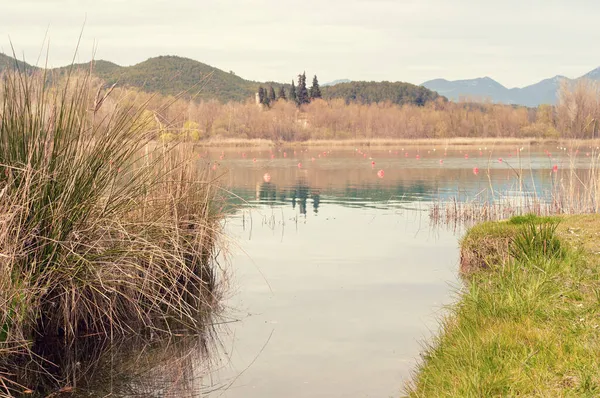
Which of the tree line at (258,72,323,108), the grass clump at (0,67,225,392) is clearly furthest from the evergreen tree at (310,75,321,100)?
the grass clump at (0,67,225,392)

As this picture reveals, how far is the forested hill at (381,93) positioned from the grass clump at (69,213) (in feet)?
404

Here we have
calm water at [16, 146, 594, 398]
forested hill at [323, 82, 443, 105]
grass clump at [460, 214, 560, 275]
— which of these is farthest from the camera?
forested hill at [323, 82, 443, 105]

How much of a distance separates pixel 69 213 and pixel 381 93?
130735 millimetres

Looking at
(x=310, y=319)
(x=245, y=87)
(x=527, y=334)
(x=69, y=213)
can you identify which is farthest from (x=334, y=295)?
(x=245, y=87)

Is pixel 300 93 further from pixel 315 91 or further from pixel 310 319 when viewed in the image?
pixel 310 319

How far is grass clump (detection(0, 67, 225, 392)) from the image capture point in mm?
5141

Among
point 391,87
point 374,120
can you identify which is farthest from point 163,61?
point 374,120

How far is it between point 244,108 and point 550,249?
3079 inches

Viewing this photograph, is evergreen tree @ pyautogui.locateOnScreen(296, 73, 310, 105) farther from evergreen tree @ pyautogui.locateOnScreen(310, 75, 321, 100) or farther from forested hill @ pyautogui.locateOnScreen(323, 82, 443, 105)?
forested hill @ pyautogui.locateOnScreen(323, 82, 443, 105)

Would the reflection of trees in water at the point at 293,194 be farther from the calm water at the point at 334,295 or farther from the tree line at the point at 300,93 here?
the tree line at the point at 300,93

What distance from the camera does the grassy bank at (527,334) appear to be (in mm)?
3822

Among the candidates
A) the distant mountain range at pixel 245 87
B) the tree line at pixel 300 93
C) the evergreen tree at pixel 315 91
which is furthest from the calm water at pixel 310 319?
the distant mountain range at pixel 245 87

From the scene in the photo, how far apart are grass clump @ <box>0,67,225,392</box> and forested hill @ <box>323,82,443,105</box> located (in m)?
123

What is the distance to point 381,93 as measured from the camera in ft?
438
